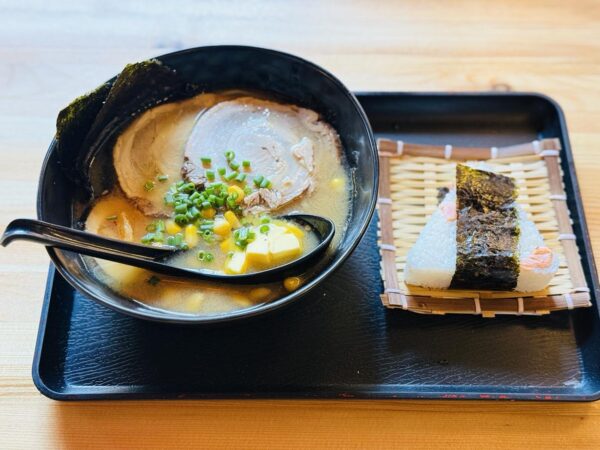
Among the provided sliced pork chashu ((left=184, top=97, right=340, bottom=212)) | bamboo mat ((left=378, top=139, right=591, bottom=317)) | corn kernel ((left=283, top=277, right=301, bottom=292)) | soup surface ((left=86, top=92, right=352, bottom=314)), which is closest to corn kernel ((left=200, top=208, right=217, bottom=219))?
soup surface ((left=86, top=92, right=352, bottom=314))

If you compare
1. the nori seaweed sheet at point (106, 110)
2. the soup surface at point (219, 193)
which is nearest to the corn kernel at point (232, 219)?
the soup surface at point (219, 193)

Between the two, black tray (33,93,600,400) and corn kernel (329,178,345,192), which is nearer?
black tray (33,93,600,400)

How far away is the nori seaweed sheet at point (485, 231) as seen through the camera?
173 cm

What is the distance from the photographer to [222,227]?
5.83ft

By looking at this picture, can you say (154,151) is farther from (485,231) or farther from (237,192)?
(485,231)

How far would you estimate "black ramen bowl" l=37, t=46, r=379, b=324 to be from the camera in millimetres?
1526

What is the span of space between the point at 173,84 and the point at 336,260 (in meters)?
0.92

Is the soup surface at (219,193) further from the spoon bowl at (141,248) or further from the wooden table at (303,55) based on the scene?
the wooden table at (303,55)

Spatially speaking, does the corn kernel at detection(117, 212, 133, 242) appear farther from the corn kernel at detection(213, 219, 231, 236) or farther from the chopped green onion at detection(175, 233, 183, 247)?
the corn kernel at detection(213, 219, 231, 236)

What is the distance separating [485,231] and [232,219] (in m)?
0.79

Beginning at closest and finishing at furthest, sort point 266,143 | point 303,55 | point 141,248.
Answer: point 141,248
point 266,143
point 303,55

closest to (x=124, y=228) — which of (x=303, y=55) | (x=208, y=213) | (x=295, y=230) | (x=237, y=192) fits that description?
(x=208, y=213)

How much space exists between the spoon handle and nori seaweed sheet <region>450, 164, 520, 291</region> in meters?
0.91

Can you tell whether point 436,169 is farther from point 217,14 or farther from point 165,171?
point 217,14
